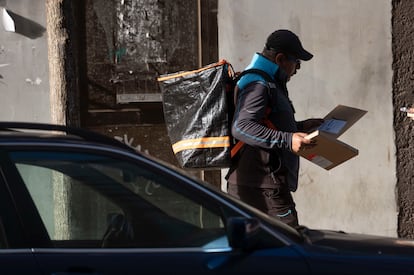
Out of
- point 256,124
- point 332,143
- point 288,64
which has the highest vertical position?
point 288,64

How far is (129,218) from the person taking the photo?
128 inches

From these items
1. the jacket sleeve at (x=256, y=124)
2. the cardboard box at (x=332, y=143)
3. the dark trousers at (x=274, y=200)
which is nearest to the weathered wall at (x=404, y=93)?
the cardboard box at (x=332, y=143)

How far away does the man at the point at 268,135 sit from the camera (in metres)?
4.54

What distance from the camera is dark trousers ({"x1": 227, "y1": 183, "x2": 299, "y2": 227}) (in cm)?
466

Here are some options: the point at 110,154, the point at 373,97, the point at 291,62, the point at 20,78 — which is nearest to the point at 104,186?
the point at 110,154

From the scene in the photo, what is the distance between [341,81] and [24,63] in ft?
9.19

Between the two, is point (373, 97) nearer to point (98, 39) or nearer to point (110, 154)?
point (98, 39)

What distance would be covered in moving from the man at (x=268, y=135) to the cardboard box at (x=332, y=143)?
14 cm

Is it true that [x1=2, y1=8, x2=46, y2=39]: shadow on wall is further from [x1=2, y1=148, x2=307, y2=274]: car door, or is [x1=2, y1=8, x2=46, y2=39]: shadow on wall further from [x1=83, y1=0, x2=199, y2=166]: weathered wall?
[x1=2, y1=148, x2=307, y2=274]: car door

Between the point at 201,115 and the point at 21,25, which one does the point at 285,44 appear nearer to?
the point at 201,115

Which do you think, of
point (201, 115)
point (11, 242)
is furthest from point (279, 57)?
point (11, 242)

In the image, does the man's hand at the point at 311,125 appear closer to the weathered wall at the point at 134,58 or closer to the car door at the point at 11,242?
the weathered wall at the point at 134,58

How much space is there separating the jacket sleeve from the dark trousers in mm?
309

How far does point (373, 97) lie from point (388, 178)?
29.3 inches
